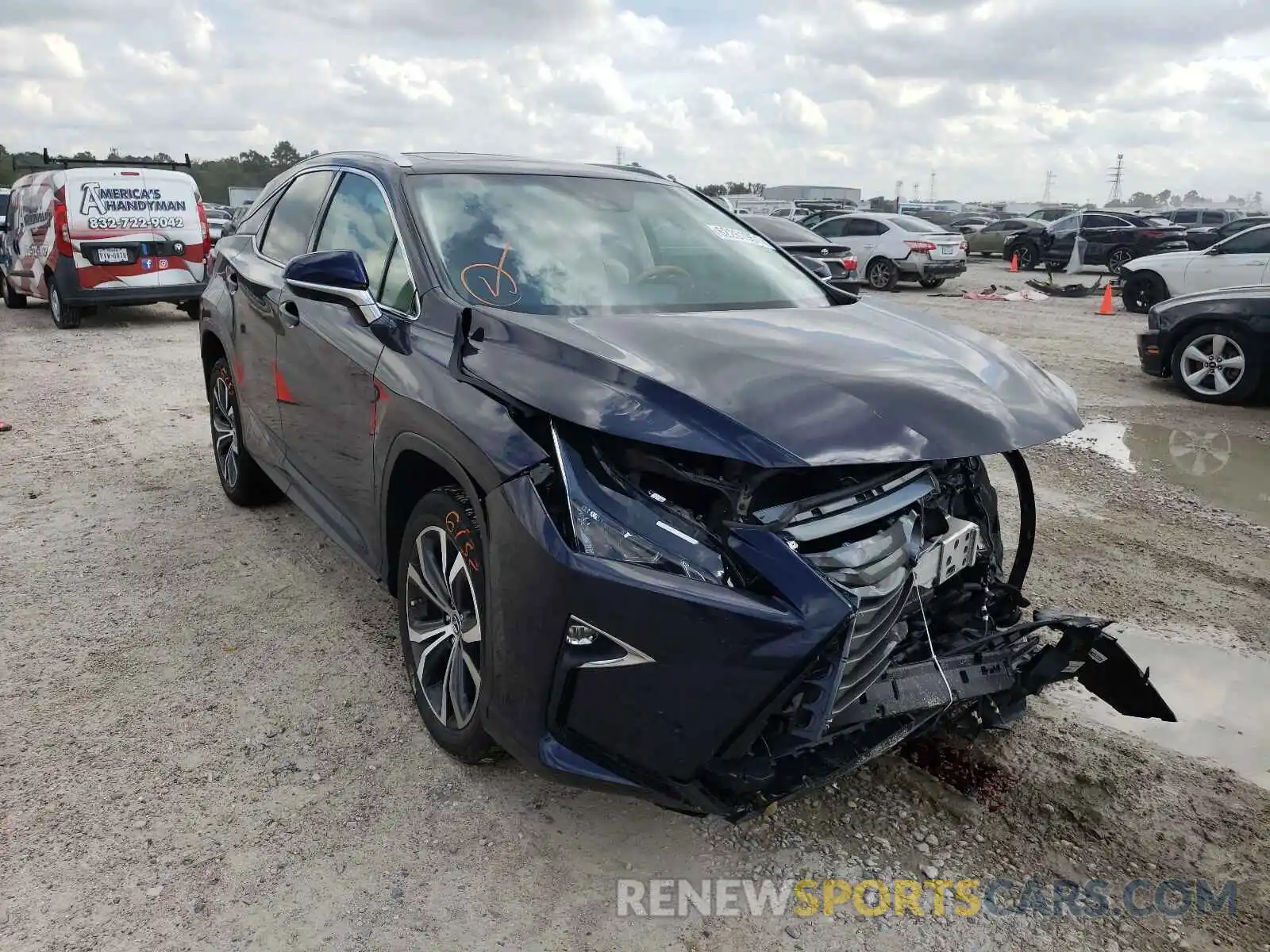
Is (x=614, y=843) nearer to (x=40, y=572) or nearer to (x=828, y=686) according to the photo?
(x=828, y=686)

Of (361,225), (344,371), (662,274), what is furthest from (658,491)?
(361,225)

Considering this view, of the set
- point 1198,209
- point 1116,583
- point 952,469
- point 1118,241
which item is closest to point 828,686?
point 952,469

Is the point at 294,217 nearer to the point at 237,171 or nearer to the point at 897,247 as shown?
the point at 897,247

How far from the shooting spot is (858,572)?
2.33 meters

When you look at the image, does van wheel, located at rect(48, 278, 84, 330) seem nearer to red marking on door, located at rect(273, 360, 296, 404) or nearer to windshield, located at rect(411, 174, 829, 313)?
red marking on door, located at rect(273, 360, 296, 404)

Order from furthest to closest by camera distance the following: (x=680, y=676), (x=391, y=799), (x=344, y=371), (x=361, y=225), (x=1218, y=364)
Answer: (x=1218, y=364) < (x=361, y=225) < (x=344, y=371) < (x=391, y=799) < (x=680, y=676)

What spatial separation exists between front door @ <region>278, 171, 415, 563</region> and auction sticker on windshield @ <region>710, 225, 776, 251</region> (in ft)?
4.41

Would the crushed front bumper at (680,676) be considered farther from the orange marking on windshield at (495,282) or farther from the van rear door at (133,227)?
the van rear door at (133,227)

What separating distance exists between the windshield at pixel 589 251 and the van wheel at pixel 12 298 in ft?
44.7

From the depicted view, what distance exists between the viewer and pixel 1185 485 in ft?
19.6

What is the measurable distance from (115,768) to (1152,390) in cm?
898

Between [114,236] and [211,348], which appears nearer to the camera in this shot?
[211,348]

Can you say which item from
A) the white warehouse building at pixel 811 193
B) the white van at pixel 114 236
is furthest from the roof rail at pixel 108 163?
the white warehouse building at pixel 811 193

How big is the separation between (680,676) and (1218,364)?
8.03m
